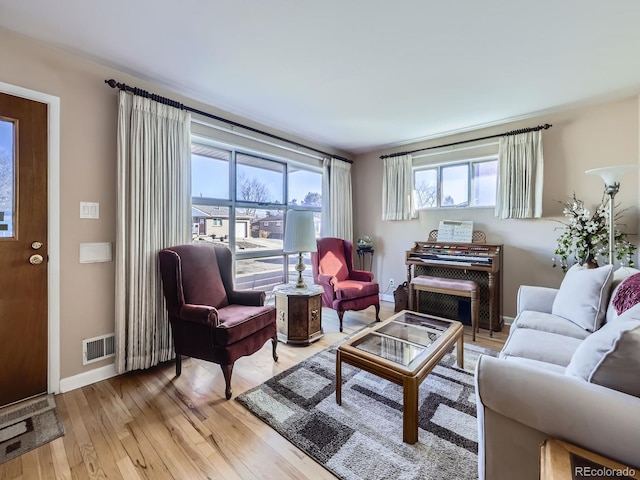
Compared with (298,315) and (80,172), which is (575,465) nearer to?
(298,315)

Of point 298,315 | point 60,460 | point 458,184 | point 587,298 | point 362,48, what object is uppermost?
point 362,48

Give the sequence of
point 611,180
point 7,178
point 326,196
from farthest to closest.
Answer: point 326,196
point 611,180
point 7,178

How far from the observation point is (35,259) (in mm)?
1851

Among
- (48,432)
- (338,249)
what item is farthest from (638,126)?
(48,432)

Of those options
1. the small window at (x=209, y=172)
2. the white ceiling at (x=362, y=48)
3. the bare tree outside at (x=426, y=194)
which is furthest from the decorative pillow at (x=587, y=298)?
the small window at (x=209, y=172)

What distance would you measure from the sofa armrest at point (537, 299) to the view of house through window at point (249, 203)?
2552 mm

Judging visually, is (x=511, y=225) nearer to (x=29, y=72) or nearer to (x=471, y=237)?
(x=471, y=237)

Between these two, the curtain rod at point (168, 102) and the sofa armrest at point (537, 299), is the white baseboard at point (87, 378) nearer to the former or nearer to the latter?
the curtain rod at point (168, 102)

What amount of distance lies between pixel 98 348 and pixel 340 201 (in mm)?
3300

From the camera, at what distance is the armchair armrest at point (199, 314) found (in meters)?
1.93

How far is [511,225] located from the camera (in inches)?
129

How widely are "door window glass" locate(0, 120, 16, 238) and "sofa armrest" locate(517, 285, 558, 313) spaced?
3848 millimetres

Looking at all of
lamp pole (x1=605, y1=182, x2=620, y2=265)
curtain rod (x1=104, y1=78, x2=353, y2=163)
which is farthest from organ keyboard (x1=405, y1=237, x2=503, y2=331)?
curtain rod (x1=104, y1=78, x2=353, y2=163)

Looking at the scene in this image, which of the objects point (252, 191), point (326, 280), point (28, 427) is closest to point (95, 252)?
point (28, 427)
